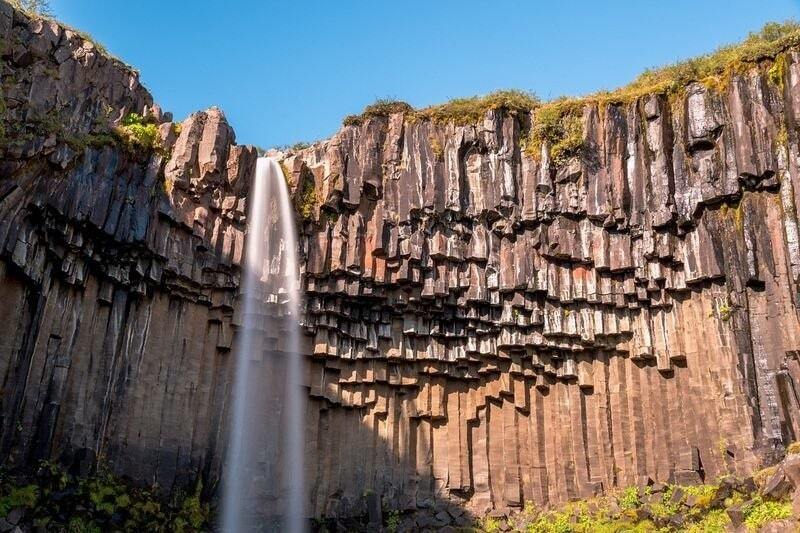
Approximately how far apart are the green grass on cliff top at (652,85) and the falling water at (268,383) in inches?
167

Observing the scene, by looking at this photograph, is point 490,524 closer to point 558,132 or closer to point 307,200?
point 307,200

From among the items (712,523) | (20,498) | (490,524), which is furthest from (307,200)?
(712,523)

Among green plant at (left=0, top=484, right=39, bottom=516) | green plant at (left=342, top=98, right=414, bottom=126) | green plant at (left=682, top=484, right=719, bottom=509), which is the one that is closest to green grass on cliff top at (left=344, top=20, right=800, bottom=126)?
green plant at (left=342, top=98, right=414, bottom=126)

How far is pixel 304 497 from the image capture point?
22.3 metres

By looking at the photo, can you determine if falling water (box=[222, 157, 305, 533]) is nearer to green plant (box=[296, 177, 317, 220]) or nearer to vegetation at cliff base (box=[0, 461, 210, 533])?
green plant (box=[296, 177, 317, 220])

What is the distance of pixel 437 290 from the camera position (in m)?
22.8

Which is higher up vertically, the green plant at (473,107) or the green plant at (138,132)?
the green plant at (473,107)

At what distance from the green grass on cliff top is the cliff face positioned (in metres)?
0.38

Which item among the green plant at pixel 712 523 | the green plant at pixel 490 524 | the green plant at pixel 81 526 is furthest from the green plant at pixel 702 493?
the green plant at pixel 81 526

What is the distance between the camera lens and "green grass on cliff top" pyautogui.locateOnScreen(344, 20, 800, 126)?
73.8 ft

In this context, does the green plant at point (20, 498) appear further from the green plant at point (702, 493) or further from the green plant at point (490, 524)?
the green plant at point (702, 493)

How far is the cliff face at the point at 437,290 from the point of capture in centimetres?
1975

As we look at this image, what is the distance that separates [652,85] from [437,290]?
8195 mm

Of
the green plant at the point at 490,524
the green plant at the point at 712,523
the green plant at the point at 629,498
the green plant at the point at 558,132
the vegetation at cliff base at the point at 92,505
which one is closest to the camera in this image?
the vegetation at cliff base at the point at 92,505
